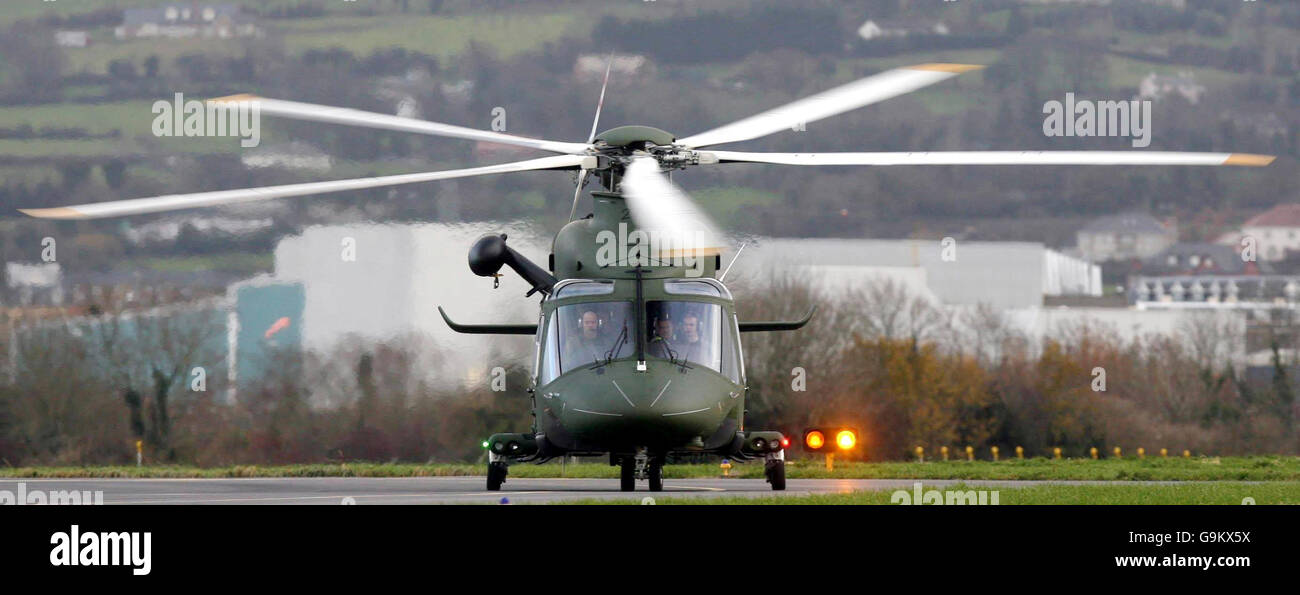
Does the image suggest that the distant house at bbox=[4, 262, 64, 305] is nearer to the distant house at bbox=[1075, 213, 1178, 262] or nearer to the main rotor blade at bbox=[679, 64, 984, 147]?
the main rotor blade at bbox=[679, 64, 984, 147]

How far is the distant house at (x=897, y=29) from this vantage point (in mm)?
37906

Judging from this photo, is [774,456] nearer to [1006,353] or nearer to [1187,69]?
[1006,353]

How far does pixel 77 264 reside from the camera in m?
25.0


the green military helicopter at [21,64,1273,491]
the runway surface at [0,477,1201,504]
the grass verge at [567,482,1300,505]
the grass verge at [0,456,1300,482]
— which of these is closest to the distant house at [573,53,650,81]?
the grass verge at [0,456,1300,482]

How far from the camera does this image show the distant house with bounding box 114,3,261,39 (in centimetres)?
3028

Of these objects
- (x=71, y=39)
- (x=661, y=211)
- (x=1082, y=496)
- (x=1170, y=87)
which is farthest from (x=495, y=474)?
(x=1170, y=87)

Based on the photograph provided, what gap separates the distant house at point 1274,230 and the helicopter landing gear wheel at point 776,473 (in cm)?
1782

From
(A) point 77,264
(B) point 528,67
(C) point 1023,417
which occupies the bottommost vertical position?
(C) point 1023,417

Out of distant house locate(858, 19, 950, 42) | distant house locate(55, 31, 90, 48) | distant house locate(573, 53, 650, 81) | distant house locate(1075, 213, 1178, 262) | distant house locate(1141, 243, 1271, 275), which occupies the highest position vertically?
distant house locate(858, 19, 950, 42)

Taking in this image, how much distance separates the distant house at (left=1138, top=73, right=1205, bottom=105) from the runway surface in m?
18.3
